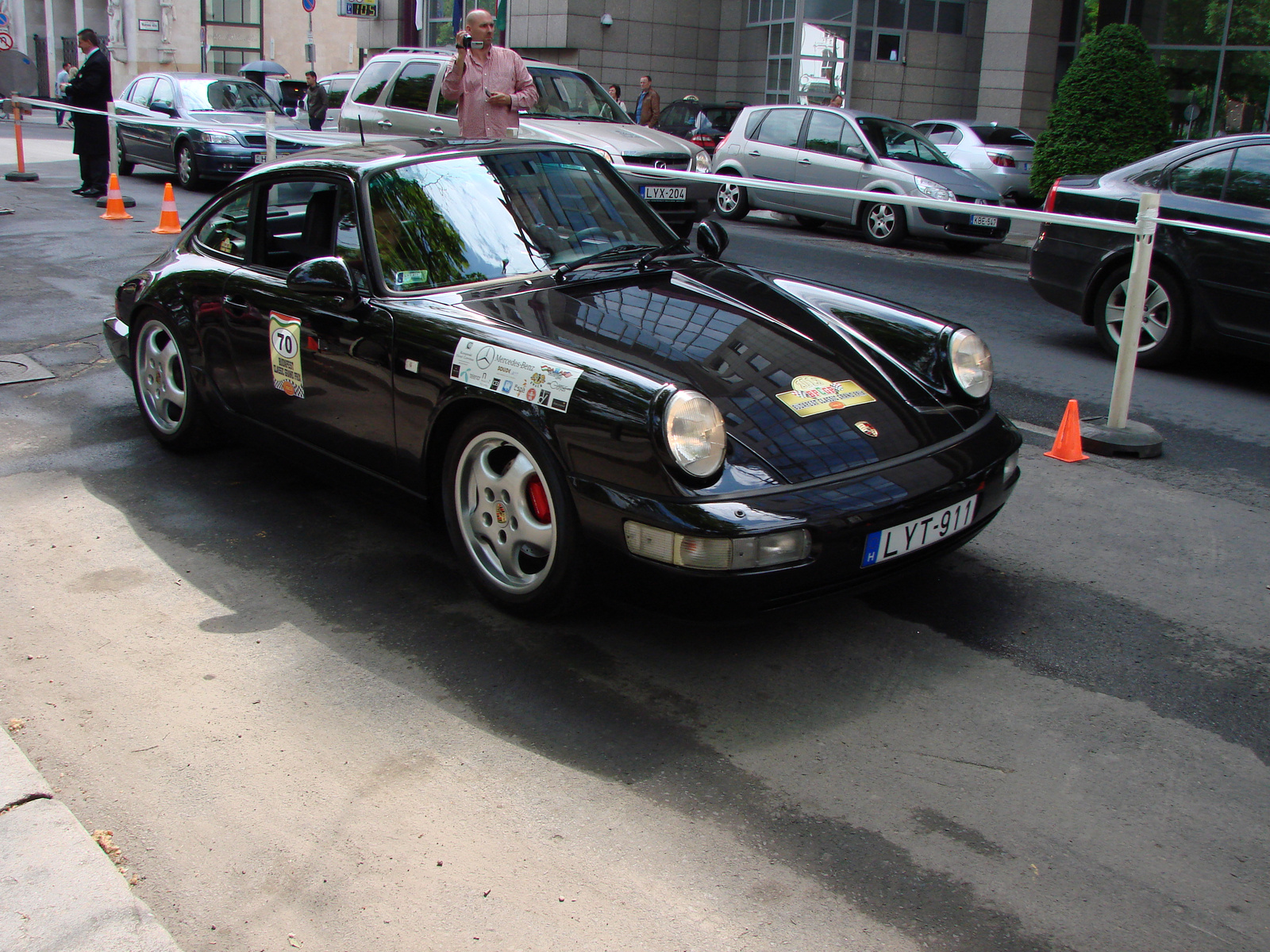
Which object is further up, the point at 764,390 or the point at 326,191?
the point at 326,191

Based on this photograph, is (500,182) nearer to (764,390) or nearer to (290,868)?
(764,390)

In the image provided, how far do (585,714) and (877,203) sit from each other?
1164 centimetres

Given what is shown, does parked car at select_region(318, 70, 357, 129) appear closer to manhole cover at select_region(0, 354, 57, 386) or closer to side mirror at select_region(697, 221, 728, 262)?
manhole cover at select_region(0, 354, 57, 386)

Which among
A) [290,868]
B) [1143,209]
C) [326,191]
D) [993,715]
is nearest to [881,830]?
[993,715]

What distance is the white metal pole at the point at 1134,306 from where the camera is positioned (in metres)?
5.46

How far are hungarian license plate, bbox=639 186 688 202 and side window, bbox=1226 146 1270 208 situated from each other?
6.12m

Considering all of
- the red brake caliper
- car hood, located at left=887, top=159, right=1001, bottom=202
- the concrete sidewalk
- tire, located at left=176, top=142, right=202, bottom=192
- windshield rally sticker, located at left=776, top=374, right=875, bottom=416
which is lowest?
the concrete sidewalk

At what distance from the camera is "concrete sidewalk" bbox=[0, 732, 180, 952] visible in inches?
93.5

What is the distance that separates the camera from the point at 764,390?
371 centimetres

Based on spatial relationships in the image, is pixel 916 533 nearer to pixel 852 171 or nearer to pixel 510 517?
pixel 510 517

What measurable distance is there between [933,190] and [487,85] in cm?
611

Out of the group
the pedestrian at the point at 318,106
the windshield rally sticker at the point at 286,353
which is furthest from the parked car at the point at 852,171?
the windshield rally sticker at the point at 286,353

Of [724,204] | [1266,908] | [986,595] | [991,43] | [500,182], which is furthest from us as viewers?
[991,43]

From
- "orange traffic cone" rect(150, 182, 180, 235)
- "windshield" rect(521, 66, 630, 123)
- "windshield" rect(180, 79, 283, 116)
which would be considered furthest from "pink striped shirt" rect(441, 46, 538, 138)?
"windshield" rect(180, 79, 283, 116)
